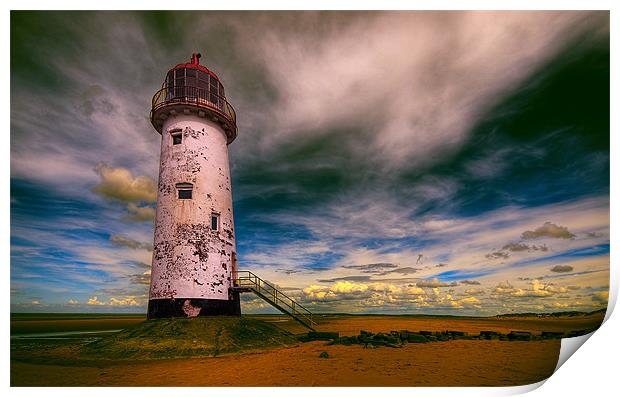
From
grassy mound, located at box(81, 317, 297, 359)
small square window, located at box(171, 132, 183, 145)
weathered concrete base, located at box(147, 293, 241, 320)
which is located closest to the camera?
grassy mound, located at box(81, 317, 297, 359)

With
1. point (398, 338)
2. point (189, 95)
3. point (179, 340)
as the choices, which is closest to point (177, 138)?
point (189, 95)

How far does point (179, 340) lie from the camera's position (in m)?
11.0

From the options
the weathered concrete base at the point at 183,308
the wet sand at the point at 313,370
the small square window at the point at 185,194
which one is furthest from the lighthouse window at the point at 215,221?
the wet sand at the point at 313,370

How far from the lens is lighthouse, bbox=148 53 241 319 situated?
12.2 metres

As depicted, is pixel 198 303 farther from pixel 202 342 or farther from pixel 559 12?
pixel 559 12

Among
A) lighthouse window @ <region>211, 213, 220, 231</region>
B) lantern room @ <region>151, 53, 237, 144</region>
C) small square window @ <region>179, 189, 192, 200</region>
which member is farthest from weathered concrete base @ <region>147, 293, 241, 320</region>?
lantern room @ <region>151, 53, 237, 144</region>

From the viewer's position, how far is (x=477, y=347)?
13.5 metres

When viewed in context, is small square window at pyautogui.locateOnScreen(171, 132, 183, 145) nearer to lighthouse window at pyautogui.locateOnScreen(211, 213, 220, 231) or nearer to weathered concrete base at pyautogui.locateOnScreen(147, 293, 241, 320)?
lighthouse window at pyautogui.locateOnScreen(211, 213, 220, 231)

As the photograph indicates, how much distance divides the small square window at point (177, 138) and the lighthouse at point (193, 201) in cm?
4

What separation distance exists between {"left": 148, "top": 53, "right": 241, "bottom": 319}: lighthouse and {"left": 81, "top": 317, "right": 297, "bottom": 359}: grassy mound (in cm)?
46

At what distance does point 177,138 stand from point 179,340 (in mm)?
7953

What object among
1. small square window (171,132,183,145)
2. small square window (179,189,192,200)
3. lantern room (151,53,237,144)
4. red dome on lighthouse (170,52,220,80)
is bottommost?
small square window (179,189,192,200)

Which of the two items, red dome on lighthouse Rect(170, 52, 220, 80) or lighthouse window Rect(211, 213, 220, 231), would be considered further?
red dome on lighthouse Rect(170, 52, 220, 80)

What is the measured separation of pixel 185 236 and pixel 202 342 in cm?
393
